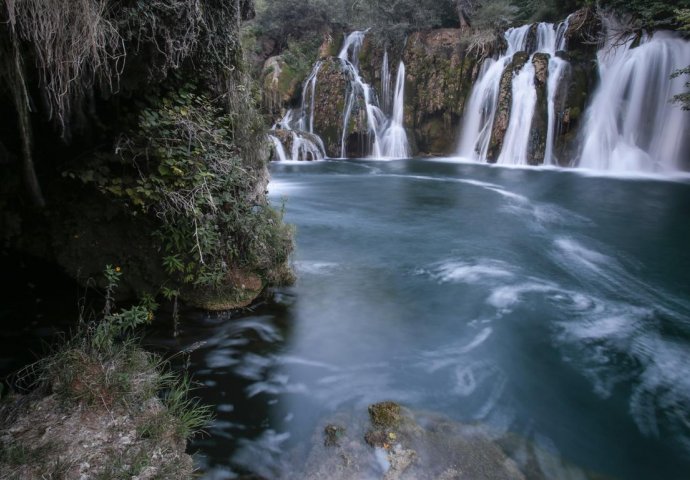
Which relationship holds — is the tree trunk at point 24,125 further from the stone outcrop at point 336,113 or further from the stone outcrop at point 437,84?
the stone outcrop at point 437,84

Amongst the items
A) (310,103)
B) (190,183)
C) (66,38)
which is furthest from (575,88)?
(66,38)

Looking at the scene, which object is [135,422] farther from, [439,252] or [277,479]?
[439,252]

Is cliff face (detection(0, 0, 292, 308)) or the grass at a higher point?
cliff face (detection(0, 0, 292, 308))

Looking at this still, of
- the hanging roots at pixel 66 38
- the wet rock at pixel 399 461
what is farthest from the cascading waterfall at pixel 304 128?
the wet rock at pixel 399 461

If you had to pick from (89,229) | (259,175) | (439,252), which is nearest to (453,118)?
(439,252)

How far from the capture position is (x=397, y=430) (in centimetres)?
344

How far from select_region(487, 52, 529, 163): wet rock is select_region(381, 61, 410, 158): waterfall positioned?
4.79m

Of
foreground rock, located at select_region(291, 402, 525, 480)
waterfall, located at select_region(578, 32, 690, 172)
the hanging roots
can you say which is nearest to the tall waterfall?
waterfall, located at select_region(578, 32, 690, 172)

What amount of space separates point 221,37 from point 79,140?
1.73 meters

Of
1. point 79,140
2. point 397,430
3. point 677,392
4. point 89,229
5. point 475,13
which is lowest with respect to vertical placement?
point 677,392

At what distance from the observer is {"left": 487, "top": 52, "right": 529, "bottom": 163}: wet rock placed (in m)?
18.9

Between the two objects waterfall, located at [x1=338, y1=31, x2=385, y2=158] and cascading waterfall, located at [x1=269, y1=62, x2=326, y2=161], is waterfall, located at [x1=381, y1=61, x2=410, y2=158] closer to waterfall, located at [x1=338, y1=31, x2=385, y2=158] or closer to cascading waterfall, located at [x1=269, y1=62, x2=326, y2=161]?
waterfall, located at [x1=338, y1=31, x2=385, y2=158]

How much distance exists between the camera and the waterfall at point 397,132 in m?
22.8

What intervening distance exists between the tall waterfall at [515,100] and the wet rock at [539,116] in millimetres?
118
